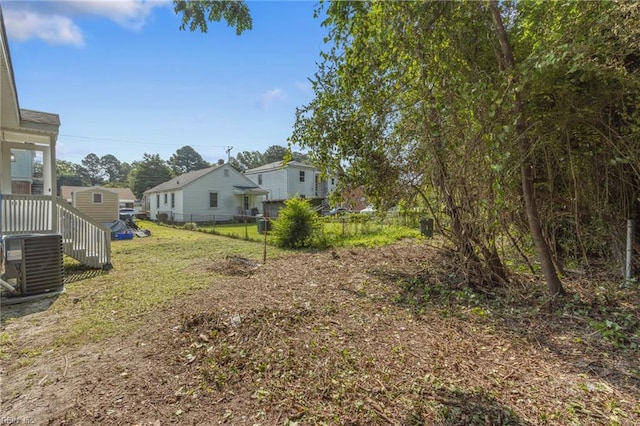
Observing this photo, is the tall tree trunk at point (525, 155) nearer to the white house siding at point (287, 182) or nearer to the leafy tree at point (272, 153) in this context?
the white house siding at point (287, 182)

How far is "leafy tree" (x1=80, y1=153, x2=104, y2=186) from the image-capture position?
75.0 metres

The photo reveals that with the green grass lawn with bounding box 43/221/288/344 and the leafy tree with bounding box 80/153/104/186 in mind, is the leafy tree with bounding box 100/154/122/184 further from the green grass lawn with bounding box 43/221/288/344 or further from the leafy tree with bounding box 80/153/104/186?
the green grass lawn with bounding box 43/221/288/344

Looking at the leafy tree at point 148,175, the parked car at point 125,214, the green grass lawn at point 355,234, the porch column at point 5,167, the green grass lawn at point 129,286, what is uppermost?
the leafy tree at point 148,175

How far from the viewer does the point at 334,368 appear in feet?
8.57

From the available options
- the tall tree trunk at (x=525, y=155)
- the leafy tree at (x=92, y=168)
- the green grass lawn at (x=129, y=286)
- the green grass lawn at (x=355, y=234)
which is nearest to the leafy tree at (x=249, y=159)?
the leafy tree at (x=92, y=168)

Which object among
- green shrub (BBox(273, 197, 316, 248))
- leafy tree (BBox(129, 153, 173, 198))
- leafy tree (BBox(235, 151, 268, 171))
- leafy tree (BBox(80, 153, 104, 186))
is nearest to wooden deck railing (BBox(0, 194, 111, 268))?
green shrub (BBox(273, 197, 316, 248))

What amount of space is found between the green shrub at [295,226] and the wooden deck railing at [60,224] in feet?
15.9

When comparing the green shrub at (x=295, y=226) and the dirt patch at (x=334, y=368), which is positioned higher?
the green shrub at (x=295, y=226)

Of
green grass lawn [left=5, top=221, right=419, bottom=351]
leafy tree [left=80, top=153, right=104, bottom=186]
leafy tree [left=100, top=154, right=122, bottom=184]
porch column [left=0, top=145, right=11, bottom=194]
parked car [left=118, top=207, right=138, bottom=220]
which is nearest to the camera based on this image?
green grass lawn [left=5, top=221, right=419, bottom=351]

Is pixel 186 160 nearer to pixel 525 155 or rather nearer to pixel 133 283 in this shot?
pixel 133 283

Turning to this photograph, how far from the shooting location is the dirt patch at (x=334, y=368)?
2090 millimetres

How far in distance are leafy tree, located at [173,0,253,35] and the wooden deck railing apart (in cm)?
449

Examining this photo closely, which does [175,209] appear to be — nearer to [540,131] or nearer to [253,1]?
[253,1]

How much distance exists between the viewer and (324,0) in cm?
327
